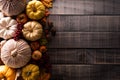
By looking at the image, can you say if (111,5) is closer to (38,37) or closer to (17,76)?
(38,37)

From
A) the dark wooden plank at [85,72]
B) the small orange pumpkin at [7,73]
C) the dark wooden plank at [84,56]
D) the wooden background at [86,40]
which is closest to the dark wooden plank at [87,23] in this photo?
the wooden background at [86,40]

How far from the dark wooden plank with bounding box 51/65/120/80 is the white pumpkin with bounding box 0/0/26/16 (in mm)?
484

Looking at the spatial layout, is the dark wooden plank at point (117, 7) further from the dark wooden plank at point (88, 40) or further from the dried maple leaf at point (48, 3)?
the dried maple leaf at point (48, 3)

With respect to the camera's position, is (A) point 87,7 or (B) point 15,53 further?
(A) point 87,7

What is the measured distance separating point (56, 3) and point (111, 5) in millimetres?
400

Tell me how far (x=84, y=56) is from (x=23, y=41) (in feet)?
1.53

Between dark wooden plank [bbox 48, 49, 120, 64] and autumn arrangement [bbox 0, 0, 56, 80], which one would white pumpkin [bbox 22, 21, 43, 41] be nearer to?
autumn arrangement [bbox 0, 0, 56, 80]

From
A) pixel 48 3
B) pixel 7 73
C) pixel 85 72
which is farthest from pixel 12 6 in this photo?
pixel 85 72

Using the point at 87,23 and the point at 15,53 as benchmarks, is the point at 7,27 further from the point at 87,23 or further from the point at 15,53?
the point at 87,23

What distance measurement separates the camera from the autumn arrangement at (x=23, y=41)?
5.30 feet

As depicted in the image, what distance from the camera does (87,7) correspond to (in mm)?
1848

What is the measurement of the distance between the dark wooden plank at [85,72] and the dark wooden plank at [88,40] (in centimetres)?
15

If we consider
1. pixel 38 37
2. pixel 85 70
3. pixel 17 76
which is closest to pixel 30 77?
pixel 17 76

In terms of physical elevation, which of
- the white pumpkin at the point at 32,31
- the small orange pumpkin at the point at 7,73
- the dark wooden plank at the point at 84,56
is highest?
the white pumpkin at the point at 32,31
